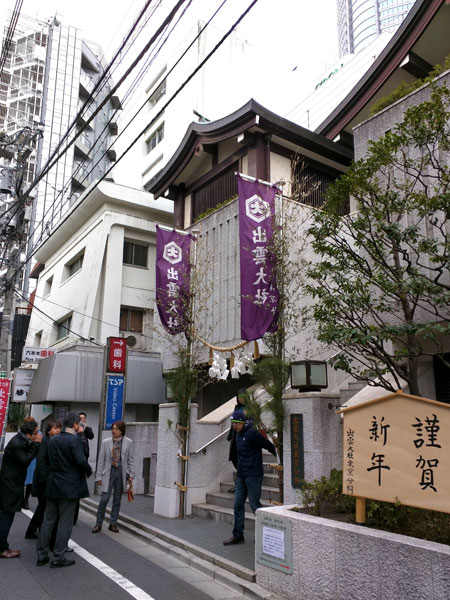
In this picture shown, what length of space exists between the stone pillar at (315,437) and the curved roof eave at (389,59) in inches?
416

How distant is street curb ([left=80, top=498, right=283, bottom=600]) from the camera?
19.1 ft

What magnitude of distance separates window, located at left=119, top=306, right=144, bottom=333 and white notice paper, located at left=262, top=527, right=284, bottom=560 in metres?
A: 18.2

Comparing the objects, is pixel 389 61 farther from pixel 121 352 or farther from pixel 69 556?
pixel 69 556

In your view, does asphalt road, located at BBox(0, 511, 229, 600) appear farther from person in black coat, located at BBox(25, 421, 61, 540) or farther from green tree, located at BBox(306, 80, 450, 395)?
green tree, located at BBox(306, 80, 450, 395)

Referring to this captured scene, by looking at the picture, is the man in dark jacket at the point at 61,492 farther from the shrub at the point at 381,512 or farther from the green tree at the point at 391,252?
the green tree at the point at 391,252

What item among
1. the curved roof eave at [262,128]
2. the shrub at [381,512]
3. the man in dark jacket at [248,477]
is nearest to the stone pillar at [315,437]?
the man in dark jacket at [248,477]

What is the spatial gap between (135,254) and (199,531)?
17.6 metres

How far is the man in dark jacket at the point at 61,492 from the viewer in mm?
6531

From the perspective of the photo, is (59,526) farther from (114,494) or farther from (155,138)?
(155,138)

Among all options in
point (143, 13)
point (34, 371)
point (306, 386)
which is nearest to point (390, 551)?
point (306, 386)

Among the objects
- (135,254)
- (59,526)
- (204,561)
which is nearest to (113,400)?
(59,526)

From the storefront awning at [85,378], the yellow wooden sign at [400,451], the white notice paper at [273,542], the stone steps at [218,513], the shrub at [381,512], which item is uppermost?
the storefront awning at [85,378]

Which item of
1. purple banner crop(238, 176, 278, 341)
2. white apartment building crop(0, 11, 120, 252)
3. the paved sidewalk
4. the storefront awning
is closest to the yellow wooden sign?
the paved sidewalk

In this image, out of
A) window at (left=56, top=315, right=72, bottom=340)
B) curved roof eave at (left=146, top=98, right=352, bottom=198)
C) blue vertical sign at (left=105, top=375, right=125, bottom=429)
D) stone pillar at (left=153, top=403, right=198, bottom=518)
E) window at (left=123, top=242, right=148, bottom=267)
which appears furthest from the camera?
window at (left=56, top=315, right=72, bottom=340)
